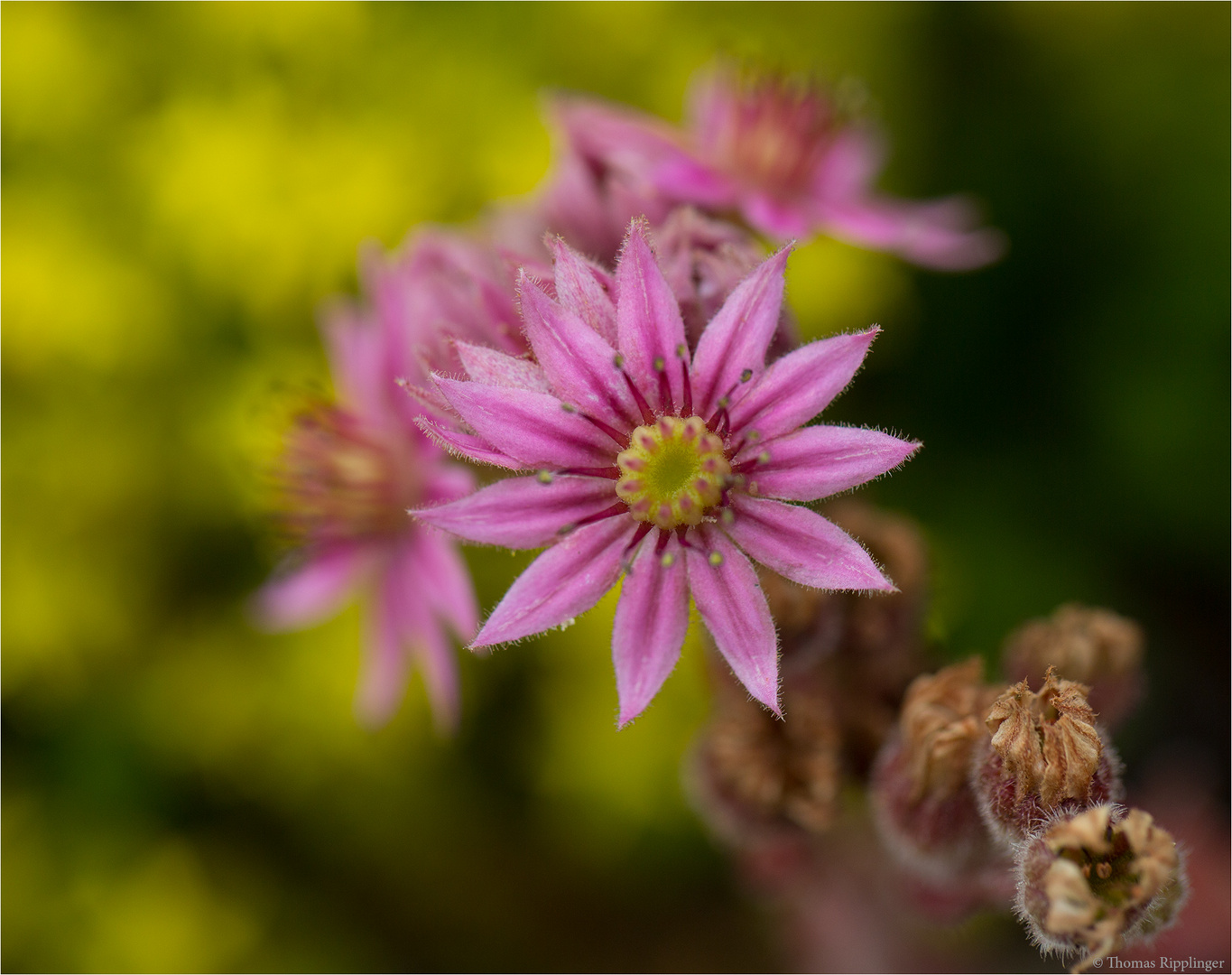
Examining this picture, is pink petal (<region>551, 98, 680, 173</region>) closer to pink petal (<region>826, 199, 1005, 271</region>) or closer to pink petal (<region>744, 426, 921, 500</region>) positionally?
pink petal (<region>826, 199, 1005, 271</region>)

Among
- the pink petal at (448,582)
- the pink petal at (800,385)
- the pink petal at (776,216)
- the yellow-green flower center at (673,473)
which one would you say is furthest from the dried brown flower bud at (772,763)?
the pink petal at (776,216)

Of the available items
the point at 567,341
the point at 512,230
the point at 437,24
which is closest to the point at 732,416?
the point at 567,341

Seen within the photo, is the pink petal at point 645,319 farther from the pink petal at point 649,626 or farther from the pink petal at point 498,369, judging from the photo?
the pink petal at point 649,626

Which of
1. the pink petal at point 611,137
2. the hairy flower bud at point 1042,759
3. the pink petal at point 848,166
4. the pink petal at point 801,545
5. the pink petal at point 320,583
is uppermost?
the pink petal at point 848,166

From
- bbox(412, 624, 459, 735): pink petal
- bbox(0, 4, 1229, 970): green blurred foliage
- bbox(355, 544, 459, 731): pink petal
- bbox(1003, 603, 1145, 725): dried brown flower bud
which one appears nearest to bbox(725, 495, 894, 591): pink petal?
bbox(1003, 603, 1145, 725): dried brown flower bud

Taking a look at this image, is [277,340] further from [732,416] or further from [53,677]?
[732,416]
